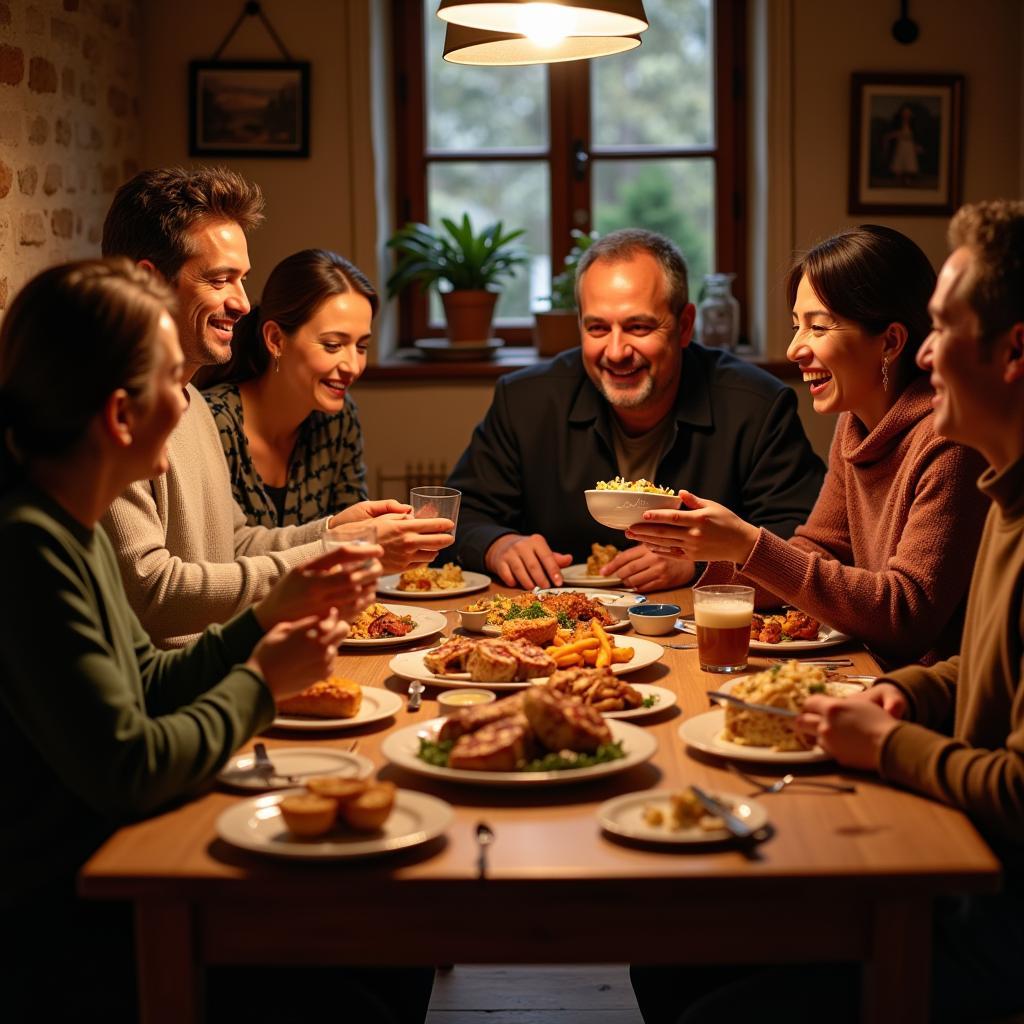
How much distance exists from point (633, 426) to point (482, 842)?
6.95 feet

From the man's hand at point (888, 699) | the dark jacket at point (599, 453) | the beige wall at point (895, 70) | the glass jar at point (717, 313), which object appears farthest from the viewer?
the glass jar at point (717, 313)

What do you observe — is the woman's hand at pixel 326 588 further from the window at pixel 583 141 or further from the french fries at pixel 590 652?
the window at pixel 583 141

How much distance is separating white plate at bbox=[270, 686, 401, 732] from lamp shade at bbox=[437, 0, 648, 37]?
1.11 m

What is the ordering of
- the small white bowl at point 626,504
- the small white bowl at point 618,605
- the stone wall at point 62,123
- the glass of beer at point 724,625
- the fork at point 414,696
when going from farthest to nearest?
the stone wall at point 62,123
the small white bowl at point 618,605
the small white bowl at point 626,504
the glass of beer at point 724,625
the fork at point 414,696

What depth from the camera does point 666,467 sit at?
3.28m

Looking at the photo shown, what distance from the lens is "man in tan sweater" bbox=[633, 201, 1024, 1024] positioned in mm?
1520

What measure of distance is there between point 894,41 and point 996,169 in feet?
1.87

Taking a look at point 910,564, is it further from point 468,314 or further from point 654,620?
point 468,314

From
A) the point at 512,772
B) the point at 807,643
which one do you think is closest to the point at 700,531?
the point at 807,643

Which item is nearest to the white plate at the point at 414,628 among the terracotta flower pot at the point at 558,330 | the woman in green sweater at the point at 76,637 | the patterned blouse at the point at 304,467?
the woman in green sweater at the point at 76,637

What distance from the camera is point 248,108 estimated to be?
15.4 ft

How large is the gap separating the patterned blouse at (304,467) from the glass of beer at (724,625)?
4.42 ft

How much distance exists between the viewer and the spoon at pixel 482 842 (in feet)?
4.39

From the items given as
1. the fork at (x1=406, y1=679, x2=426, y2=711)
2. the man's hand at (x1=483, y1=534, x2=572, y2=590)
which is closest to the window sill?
the man's hand at (x1=483, y1=534, x2=572, y2=590)
